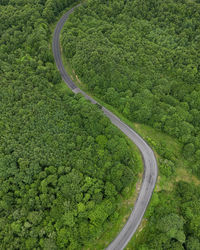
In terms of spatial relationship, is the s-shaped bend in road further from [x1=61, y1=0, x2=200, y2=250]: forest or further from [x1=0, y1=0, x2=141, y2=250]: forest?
[x1=0, y1=0, x2=141, y2=250]: forest

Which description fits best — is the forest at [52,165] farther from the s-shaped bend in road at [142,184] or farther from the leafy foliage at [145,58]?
the leafy foliage at [145,58]

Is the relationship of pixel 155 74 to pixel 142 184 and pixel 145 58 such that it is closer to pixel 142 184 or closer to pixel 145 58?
pixel 145 58

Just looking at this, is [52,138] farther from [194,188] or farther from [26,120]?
[194,188]

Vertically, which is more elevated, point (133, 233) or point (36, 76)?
point (36, 76)

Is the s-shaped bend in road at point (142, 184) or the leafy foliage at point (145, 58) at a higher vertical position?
the leafy foliage at point (145, 58)

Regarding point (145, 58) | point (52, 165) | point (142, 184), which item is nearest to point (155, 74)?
point (145, 58)

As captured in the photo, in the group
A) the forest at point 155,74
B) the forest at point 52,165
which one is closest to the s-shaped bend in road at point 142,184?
the forest at point 155,74

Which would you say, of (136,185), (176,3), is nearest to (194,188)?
(136,185)
